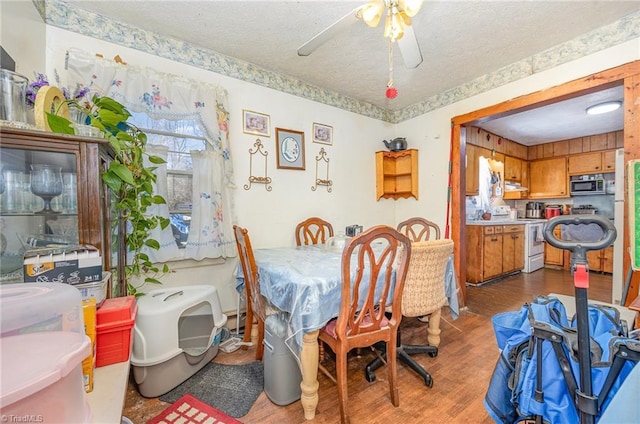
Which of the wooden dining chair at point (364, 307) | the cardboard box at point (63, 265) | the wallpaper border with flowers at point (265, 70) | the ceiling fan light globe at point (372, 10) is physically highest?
the wallpaper border with flowers at point (265, 70)

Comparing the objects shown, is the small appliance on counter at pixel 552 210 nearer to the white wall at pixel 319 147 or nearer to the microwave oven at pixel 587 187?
the microwave oven at pixel 587 187

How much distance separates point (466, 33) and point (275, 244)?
2.53m

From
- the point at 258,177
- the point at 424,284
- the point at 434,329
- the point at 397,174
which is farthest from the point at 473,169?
the point at 258,177

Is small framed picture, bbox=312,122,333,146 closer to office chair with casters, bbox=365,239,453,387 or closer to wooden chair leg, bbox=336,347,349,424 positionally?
office chair with casters, bbox=365,239,453,387

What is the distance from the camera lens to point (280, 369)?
1516 millimetres

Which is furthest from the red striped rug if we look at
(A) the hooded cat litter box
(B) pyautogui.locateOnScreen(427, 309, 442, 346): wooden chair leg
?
(B) pyautogui.locateOnScreen(427, 309, 442, 346): wooden chair leg

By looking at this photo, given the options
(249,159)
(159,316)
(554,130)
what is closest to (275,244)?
(249,159)

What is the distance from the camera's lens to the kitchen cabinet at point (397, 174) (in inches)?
137

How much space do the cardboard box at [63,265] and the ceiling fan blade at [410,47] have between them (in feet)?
6.59

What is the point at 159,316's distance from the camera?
1.52 metres

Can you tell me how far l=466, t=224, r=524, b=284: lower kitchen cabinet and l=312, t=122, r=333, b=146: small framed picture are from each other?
2512 millimetres

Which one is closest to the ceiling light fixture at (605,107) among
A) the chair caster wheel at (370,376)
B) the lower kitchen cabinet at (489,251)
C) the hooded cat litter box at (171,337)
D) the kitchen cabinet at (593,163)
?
the lower kitchen cabinet at (489,251)

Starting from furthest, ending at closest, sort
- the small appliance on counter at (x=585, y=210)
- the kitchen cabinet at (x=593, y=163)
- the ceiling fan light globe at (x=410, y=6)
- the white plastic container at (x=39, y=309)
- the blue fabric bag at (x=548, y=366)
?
the small appliance on counter at (x=585, y=210) → the kitchen cabinet at (x=593, y=163) → the ceiling fan light globe at (x=410, y=6) → the blue fabric bag at (x=548, y=366) → the white plastic container at (x=39, y=309)

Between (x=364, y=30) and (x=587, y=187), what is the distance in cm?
505
